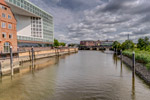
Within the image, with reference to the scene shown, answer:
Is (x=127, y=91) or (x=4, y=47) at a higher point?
(x=4, y=47)

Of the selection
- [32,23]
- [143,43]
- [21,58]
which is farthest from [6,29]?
[143,43]

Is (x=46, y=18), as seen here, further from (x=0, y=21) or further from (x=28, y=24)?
(x=0, y=21)

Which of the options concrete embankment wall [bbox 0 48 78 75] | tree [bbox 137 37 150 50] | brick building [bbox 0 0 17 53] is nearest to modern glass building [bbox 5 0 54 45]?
concrete embankment wall [bbox 0 48 78 75]

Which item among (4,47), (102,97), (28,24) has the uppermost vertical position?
(28,24)

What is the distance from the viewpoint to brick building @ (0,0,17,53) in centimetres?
3201

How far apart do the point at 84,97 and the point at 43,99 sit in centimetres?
454

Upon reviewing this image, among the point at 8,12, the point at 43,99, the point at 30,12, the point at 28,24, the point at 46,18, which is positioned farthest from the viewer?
the point at 46,18

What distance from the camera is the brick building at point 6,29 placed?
3201 cm

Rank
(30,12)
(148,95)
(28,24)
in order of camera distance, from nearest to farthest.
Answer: (148,95), (30,12), (28,24)

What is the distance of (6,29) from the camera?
33375mm

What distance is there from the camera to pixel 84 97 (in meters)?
10.8

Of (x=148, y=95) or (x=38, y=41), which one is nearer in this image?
(x=148, y=95)

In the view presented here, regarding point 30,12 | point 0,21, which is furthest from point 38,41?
point 0,21

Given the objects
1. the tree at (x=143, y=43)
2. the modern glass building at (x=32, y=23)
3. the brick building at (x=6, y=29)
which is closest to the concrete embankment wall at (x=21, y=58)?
the brick building at (x=6, y=29)
